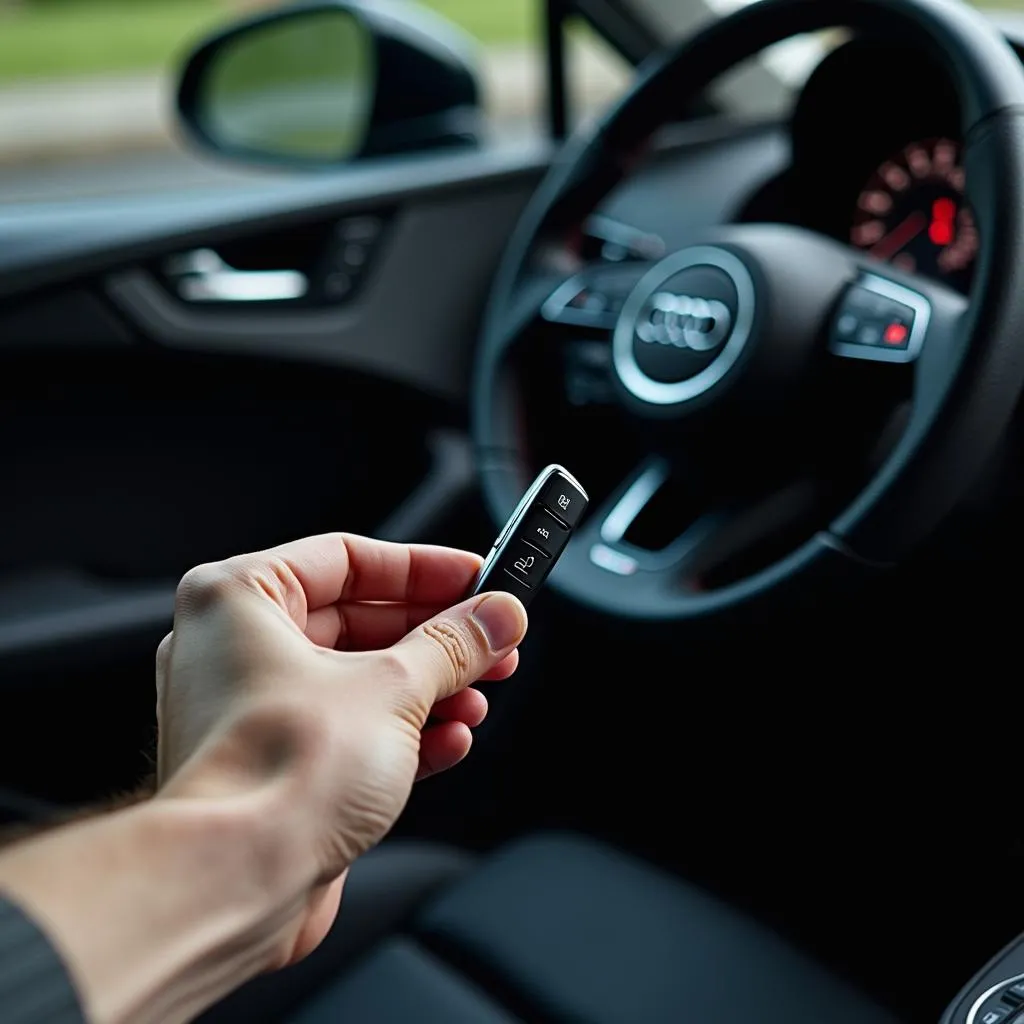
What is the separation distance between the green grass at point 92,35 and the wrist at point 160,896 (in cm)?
767

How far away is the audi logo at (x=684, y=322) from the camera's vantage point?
1163mm

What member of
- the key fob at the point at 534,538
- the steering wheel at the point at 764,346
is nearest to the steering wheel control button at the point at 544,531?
the key fob at the point at 534,538

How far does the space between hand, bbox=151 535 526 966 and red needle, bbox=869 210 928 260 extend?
737mm

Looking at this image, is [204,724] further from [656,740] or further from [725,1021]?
[656,740]

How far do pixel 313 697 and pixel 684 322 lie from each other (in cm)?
66

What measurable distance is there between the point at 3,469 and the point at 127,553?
0.56ft

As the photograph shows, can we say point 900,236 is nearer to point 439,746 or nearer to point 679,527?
point 679,527

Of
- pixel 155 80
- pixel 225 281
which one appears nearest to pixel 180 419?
pixel 225 281

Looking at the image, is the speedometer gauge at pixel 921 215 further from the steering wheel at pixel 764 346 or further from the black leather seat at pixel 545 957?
the black leather seat at pixel 545 957

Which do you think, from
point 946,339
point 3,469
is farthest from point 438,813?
point 946,339

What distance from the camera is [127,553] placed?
5.44ft

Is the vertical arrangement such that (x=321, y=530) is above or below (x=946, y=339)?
below

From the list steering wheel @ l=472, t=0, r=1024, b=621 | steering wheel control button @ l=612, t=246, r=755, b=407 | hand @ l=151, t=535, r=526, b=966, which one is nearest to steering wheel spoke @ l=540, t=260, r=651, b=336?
steering wheel @ l=472, t=0, r=1024, b=621

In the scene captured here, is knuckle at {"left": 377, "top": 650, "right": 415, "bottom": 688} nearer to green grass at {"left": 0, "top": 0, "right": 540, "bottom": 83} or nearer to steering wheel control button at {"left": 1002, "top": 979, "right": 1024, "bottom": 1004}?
steering wheel control button at {"left": 1002, "top": 979, "right": 1024, "bottom": 1004}
